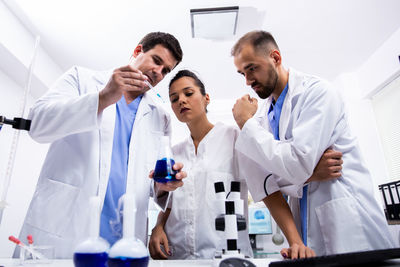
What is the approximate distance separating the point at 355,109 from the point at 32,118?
4010 mm

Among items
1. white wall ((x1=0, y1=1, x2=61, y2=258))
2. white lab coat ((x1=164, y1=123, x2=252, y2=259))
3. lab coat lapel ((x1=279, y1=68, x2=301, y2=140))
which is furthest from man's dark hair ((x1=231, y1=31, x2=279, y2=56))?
white wall ((x1=0, y1=1, x2=61, y2=258))

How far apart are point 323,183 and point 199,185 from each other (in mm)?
584

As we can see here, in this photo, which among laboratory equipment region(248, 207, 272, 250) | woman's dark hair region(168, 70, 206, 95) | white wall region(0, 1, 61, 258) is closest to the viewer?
woman's dark hair region(168, 70, 206, 95)

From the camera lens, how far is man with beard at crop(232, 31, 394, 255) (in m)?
1.06

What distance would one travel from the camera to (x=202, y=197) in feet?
4.50

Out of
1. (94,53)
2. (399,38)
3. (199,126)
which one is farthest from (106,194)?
(399,38)

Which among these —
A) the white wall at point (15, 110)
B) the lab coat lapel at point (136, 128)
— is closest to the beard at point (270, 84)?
the lab coat lapel at point (136, 128)

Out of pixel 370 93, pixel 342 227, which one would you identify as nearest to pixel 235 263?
pixel 342 227

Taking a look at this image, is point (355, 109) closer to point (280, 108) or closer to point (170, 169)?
point (280, 108)

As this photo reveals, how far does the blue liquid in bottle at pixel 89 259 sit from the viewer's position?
0.57 metres

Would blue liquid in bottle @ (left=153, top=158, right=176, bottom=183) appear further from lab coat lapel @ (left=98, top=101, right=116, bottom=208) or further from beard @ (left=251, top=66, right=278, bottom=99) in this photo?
beard @ (left=251, top=66, right=278, bottom=99)

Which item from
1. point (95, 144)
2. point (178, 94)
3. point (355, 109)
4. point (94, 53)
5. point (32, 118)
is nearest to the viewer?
point (32, 118)

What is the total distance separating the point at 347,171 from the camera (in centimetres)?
115

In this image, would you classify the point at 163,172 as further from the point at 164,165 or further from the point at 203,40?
the point at 203,40
